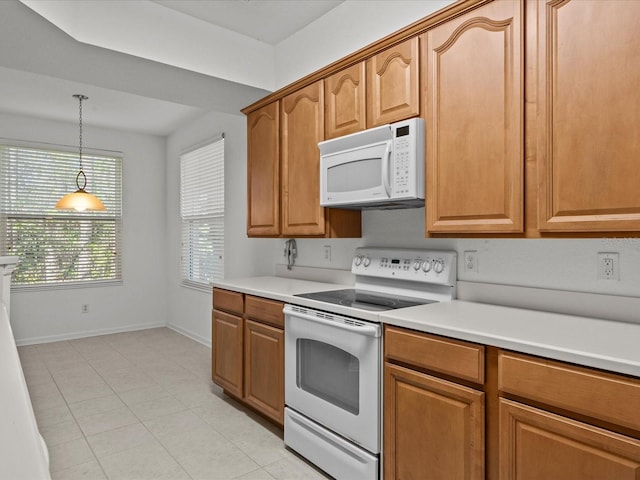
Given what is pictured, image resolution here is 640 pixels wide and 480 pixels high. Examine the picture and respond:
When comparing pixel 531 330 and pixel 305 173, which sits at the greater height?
pixel 305 173

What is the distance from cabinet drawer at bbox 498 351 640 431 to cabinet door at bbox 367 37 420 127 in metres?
1.26

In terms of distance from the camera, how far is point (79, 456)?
2457 mm

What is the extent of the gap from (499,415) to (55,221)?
5307 millimetres

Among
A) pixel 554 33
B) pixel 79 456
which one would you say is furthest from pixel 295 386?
pixel 554 33

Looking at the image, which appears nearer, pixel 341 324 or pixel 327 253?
pixel 341 324

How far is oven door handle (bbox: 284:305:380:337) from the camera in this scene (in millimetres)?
1944

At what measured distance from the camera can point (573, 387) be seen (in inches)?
52.2

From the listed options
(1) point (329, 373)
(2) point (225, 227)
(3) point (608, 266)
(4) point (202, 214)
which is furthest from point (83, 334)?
(3) point (608, 266)

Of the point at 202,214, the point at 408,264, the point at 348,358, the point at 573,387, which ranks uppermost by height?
the point at 202,214

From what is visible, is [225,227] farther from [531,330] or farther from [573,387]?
[573,387]

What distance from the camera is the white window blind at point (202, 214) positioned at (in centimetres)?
468

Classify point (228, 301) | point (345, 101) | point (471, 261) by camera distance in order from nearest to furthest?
1. point (471, 261)
2. point (345, 101)
3. point (228, 301)

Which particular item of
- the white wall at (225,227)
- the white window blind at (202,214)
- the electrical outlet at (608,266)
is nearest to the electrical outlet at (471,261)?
the electrical outlet at (608,266)

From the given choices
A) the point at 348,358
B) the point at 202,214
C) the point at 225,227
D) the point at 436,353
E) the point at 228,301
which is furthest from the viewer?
the point at 202,214
